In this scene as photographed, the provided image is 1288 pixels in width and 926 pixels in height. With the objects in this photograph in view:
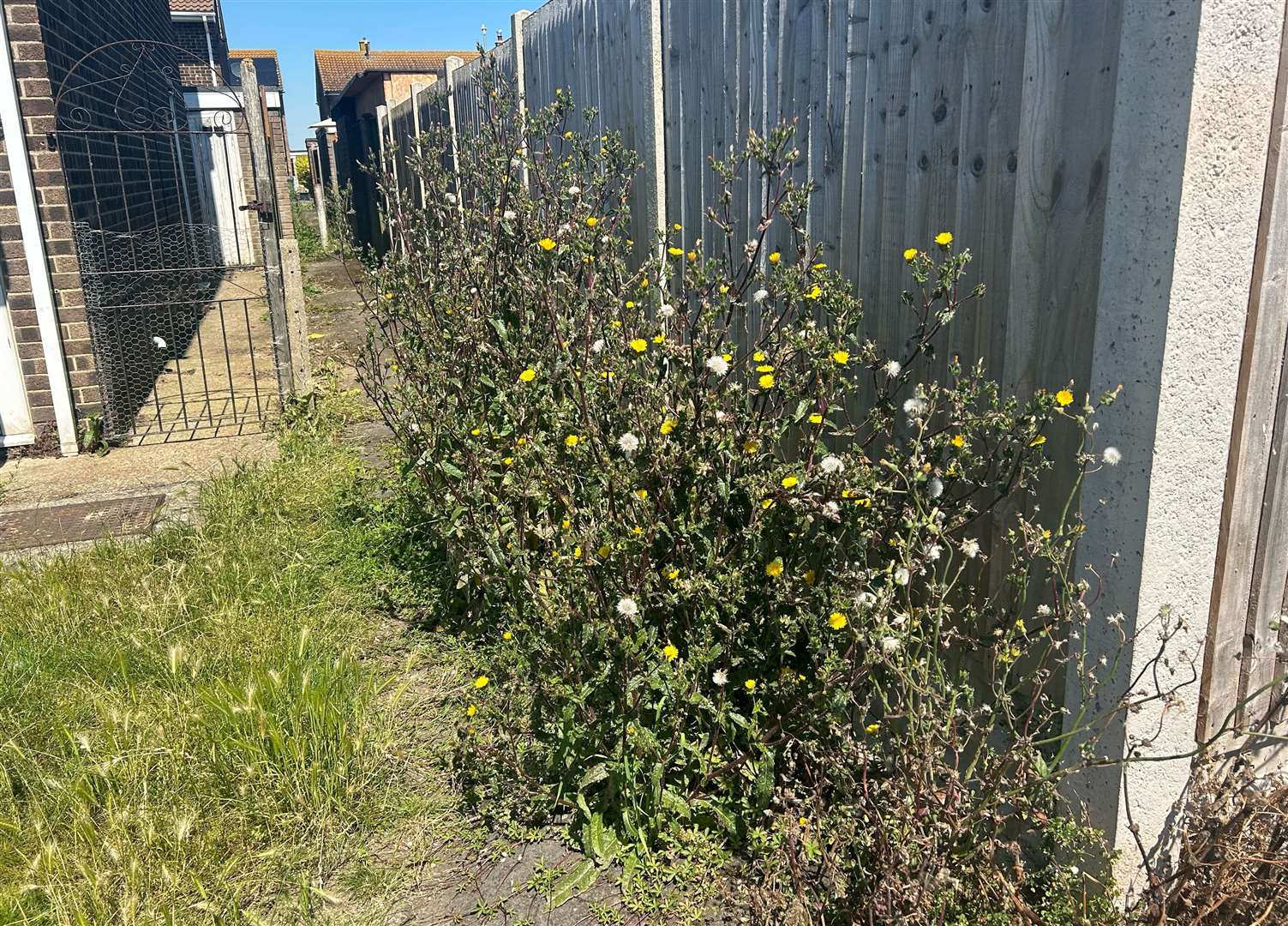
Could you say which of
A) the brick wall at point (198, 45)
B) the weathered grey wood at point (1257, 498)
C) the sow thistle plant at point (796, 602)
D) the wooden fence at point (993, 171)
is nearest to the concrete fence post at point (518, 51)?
the wooden fence at point (993, 171)

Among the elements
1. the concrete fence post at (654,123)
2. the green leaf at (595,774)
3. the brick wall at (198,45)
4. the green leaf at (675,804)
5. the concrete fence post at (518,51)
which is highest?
the brick wall at (198,45)

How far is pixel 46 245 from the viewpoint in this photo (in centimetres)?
633

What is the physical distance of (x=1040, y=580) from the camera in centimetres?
234

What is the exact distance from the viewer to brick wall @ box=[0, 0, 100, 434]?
241 inches

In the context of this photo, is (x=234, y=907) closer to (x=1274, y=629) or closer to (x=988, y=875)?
(x=988, y=875)

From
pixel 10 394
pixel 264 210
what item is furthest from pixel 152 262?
pixel 264 210

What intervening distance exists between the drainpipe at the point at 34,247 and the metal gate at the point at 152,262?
21 cm

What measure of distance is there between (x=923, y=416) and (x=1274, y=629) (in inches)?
37.8

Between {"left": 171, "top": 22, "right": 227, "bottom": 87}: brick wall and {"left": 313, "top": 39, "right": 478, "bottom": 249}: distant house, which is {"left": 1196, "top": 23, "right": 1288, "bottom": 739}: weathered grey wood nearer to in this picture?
{"left": 313, "top": 39, "right": 478, "bottom": 249}: distant house

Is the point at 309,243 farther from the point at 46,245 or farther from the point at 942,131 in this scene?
the point at 942,131

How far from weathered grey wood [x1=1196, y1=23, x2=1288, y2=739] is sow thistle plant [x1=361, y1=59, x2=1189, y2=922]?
253mm

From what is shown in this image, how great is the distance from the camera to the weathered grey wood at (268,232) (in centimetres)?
664

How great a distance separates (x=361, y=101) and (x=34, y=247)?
26.2 meters

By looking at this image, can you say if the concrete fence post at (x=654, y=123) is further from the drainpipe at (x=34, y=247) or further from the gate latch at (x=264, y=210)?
the drainpipe at (x=34, y=247)
